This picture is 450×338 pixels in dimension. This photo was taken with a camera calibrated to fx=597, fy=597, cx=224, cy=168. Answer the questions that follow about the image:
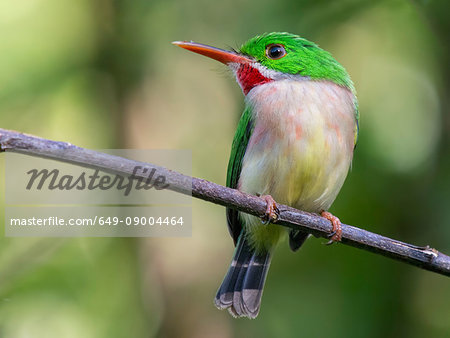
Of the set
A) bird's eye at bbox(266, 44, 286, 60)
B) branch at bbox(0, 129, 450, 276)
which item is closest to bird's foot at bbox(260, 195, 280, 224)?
branch at bbox(0, 129, 450, 276)

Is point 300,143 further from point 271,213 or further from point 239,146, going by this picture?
point 271,213

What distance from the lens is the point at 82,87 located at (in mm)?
4305

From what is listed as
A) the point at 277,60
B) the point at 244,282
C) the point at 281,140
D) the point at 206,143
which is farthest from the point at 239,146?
the point at 206,143

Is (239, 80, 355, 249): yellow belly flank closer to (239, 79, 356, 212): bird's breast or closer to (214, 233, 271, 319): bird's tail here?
(239, 79, 356, 212): bird's breast

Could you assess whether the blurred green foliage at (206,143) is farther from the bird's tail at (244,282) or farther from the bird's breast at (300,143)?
the bird's breast at (300,143)


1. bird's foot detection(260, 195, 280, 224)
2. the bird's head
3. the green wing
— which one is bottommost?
bird's foot detection(260, 195, 280, 224)

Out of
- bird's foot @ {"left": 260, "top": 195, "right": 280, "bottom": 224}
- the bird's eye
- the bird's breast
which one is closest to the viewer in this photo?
bird's foot @ {"left": 260, "top": 195, "right": 280, "bottom": 224}

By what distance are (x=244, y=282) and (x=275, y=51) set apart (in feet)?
4.81

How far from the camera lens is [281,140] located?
3.24 metres

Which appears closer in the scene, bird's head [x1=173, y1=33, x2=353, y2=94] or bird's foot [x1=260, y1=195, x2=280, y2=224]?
bird's foot [x1=260, y1=195, x2=280, y2=224]

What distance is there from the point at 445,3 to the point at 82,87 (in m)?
2.58

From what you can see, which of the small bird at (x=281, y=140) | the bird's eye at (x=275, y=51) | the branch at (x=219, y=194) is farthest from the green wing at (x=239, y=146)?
the branch at (x=219, y=194)

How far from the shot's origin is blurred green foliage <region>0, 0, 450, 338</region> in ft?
12.0

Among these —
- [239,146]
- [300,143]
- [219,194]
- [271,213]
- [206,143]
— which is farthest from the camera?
[206,143]
